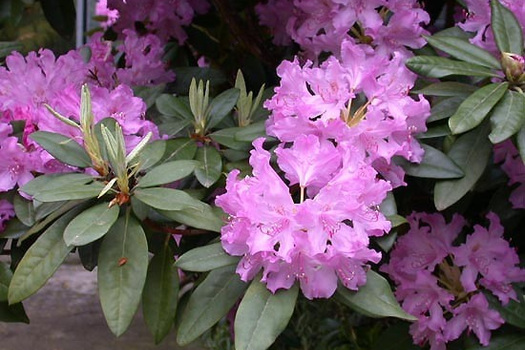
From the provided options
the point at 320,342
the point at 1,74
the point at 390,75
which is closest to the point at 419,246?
the point at 390,75

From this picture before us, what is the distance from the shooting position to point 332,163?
3.78ft

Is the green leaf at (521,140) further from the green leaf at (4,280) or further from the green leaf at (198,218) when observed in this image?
the green leaf at (4,280)

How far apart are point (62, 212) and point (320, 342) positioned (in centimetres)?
199

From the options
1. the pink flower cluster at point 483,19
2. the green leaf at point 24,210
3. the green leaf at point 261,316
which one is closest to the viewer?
the green leaf at point 261,316

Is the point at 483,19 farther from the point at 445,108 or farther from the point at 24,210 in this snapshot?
the point at 24,210

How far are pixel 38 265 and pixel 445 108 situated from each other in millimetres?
708

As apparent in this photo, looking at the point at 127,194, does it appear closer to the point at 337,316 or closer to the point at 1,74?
the point at 1,74

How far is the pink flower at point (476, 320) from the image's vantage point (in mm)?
1491

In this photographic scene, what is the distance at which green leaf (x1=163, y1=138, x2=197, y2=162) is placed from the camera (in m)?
1.37

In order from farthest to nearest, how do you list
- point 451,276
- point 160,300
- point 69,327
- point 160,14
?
point 69,327, point 160,14, point 451,276, point 160,300

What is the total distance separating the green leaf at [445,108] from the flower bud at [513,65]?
0.10 m

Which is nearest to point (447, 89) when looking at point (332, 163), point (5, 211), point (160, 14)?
point (332, 163)

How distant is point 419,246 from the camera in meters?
1.58

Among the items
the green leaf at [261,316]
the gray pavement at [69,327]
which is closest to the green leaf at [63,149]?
the green leaf at [261,316]
